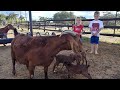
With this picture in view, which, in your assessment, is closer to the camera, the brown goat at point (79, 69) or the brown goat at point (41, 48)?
the brown goat at point (41, 48)

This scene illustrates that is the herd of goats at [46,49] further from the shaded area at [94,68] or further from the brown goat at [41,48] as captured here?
the shaded area at [94,68]

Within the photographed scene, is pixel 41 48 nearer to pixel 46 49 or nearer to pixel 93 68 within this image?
pixel 46 49

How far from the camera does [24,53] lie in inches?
154

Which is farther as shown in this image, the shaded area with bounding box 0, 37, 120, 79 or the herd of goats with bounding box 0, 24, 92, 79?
the shaded area with bounding box 0, 37, 120, 79

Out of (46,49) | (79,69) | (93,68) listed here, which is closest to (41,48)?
(46,49)

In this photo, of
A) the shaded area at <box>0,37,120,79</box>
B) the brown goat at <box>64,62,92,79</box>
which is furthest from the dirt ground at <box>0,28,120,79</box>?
the brown goat at <box>64,62,92,79</box>

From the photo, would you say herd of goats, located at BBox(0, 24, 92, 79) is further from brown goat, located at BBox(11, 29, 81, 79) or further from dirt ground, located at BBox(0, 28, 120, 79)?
dirt ground, located at BBox(0, 28, 120, 79)

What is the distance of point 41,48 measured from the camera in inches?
144

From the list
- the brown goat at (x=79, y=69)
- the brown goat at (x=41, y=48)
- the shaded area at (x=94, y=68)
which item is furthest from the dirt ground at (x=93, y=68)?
the brown goat at (x=41, y=48)

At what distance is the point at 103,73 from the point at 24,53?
1.96 m

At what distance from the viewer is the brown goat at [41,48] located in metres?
3.36

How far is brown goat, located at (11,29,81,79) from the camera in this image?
11.0 ft

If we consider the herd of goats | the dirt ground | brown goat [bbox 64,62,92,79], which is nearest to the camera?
the herd of goats
